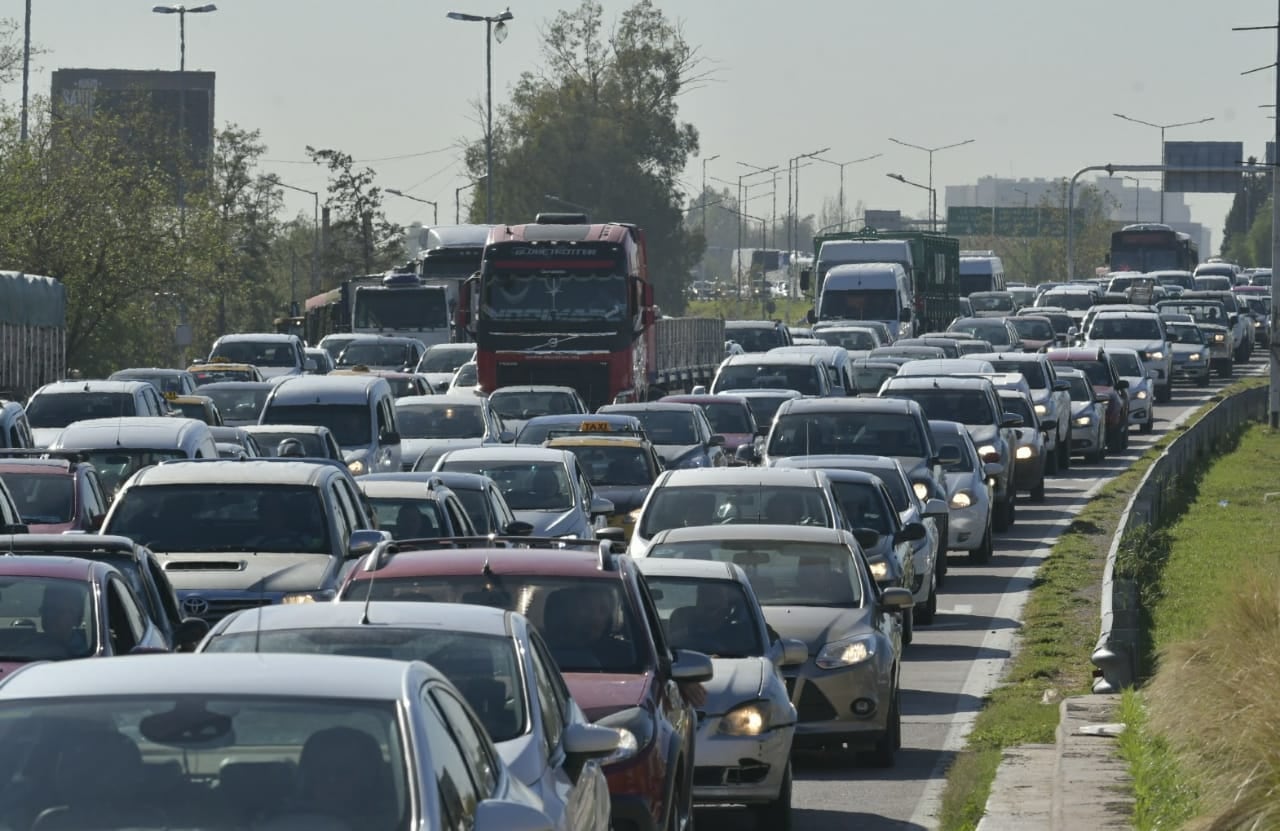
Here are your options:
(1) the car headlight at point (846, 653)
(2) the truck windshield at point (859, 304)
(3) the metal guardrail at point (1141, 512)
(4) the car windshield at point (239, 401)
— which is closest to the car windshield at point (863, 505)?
(3) the metal guardrail at point (1141, 512)

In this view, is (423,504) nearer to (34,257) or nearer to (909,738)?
(909,738)

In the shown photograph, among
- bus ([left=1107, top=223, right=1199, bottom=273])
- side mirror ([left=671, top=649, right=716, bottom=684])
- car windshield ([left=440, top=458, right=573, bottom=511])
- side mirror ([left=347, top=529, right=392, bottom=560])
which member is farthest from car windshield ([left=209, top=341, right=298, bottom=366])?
bus ([left=1107, top=223, right=1199, bottom=273])

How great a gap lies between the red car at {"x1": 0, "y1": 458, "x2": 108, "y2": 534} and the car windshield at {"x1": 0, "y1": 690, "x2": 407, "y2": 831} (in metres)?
13.2

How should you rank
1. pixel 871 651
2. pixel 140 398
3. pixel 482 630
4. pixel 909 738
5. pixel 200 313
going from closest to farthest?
pixel 482 630, pixel 871 651, pixel 909 738, pixel 140 398, pixel 200 313

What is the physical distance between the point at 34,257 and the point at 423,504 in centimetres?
3608

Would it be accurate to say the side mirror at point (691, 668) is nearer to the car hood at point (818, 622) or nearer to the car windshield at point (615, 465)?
the car hood at point (818, 622)

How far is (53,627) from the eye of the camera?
479 inches

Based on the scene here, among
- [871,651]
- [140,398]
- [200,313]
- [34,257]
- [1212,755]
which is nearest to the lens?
[1212,755]

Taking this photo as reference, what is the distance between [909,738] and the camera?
1614 cm

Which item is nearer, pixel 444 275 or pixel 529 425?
pixel 529 425

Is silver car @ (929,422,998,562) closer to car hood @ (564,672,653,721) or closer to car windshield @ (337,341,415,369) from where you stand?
car hood @ (564,672,653,721)

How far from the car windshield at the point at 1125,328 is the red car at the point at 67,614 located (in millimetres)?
47919

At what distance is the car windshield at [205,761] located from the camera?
607cm

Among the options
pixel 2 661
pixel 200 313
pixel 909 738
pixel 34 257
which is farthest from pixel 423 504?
pixel 200 313
